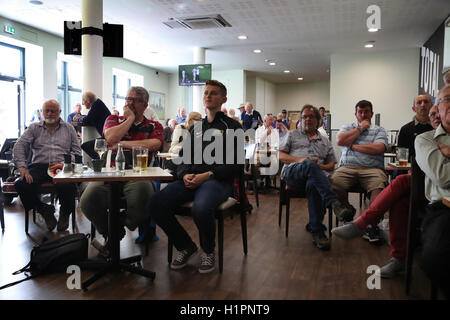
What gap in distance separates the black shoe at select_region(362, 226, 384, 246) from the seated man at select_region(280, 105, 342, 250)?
45cm

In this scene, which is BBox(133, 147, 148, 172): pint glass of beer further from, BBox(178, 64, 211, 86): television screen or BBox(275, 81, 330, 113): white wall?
BBox(275, 81, 330, 113): white wall

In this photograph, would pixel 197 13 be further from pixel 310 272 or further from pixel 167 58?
pixel 310 272

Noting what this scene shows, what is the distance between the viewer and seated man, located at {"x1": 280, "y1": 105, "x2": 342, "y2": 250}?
9.72 ft

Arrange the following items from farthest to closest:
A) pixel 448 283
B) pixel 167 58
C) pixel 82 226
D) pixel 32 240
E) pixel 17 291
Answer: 1. pixel 167 58
2. pixel 82 226
3. pixel 32 240
4. pixel 17 291
5. pixel 448 283

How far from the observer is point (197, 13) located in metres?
6.98

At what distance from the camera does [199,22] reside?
747cm

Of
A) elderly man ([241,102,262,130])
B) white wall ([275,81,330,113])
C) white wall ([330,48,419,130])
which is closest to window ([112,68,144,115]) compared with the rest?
elderly man ([241,102,262,130])

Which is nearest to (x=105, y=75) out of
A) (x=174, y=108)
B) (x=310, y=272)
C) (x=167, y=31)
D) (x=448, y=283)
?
(x=167, y=31)

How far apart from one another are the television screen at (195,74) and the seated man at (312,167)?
606 centimetres

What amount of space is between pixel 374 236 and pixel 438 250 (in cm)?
148

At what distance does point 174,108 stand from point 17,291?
12729mm

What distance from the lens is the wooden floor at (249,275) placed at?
82.9 inches

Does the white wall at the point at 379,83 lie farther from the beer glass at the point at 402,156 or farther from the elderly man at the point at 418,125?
the beer glass at the point at 402,156
